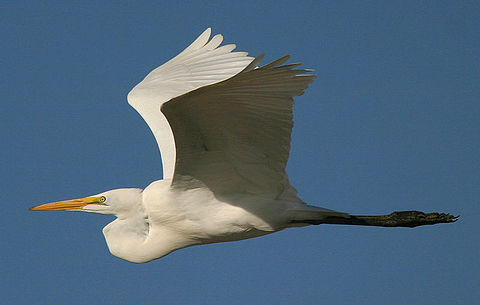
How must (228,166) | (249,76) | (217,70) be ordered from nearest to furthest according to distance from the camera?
(249,76) → (228,166) → (217,70)

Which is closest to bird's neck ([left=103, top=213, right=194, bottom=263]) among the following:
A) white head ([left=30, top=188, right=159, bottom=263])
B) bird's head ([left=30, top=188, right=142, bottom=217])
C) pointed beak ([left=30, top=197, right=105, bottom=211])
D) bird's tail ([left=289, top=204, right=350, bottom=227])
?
white head ([left=30, top=188, right=159, bottom=263])

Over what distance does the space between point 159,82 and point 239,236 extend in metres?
3.15

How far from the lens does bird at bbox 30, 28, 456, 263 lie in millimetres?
5715

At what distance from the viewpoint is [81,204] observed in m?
7.65

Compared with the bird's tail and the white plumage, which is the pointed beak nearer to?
the white plumage

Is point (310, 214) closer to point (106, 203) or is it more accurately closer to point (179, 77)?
point (106, 203)

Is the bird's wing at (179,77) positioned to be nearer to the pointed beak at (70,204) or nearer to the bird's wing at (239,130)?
the pointed beak at (70,204)

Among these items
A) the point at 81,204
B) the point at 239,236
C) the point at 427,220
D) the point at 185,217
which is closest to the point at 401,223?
the point at 427,220

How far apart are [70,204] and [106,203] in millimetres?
478

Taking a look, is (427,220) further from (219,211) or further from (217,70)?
(217,70)

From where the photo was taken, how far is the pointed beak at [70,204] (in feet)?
24.9

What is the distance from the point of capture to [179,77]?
9289 mm

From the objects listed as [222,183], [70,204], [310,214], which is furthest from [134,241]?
[310,214]

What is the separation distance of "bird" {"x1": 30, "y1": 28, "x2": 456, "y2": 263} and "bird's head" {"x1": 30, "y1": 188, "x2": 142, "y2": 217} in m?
0.01
